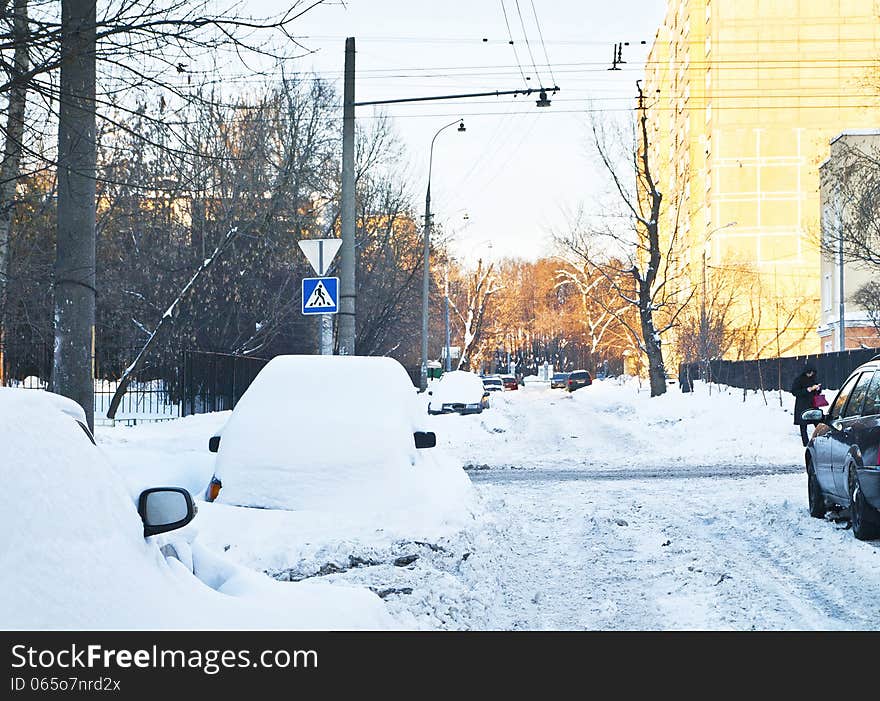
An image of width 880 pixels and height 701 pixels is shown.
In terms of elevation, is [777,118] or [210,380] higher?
[777,118]

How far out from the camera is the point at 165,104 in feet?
30.5

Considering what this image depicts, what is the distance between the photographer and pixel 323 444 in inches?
386

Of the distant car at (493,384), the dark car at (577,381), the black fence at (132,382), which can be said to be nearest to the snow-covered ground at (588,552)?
the black fence at (132,382)

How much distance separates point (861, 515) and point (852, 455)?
0.63m

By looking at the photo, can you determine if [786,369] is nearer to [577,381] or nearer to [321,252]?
[321,252]

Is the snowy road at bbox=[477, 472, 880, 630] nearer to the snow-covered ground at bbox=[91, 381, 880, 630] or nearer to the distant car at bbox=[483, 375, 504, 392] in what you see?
the snow-covered ground at bbox=[91, 381, 880, 630]

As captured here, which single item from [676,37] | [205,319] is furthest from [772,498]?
[676,37]

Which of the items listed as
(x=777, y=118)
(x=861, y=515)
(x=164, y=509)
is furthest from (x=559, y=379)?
(x=164, y=509)

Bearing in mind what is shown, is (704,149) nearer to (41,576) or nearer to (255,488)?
(255,488)

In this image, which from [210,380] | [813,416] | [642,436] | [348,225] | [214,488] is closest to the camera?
[214,488]

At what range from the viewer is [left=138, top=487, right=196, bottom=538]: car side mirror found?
378cm

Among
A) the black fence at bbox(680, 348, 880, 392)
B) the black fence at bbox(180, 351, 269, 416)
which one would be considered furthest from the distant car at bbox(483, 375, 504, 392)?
the black fence at bbox(180, 351, 269, 416)

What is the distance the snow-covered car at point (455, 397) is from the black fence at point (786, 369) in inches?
378

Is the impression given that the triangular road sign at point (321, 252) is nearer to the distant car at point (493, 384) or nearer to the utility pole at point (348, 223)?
the utility pole at point (348, 223)
